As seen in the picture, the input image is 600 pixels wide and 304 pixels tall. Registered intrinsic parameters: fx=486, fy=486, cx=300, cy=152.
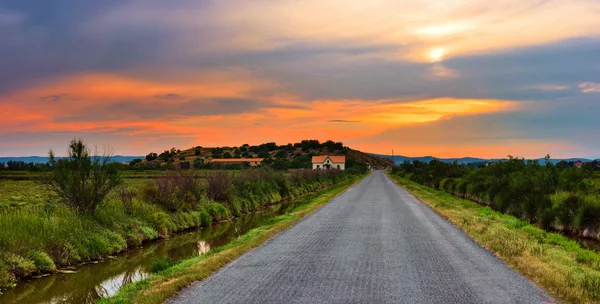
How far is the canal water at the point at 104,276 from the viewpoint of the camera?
1127cm

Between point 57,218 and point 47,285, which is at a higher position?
point 57,218

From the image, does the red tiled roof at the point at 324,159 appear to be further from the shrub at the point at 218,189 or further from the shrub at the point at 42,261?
the shrub at the point at 42,261

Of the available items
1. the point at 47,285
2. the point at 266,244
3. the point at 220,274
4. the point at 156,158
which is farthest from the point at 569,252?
Result: the point at 156,158

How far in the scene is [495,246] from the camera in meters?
→ 13.3

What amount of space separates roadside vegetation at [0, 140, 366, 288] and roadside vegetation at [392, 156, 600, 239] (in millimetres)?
16558

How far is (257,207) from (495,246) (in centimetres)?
2288

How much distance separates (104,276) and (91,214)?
17.3 ft

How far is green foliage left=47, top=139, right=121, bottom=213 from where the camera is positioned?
18.1m

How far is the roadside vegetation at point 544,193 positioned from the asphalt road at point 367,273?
8.52 m

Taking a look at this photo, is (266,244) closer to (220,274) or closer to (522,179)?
(220,274)

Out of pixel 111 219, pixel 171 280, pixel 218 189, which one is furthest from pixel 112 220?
pixel 218 189

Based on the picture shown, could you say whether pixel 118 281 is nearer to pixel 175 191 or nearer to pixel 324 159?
pixel 175 191

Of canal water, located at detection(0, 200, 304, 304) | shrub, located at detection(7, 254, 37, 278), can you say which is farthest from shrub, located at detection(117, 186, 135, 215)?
shrub, located at detection(7, 254, 37, 278)

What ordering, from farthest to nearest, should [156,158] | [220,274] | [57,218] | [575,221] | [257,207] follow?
[156,158]
[257,207]
[575,221]
[57,218]
[220,274]
